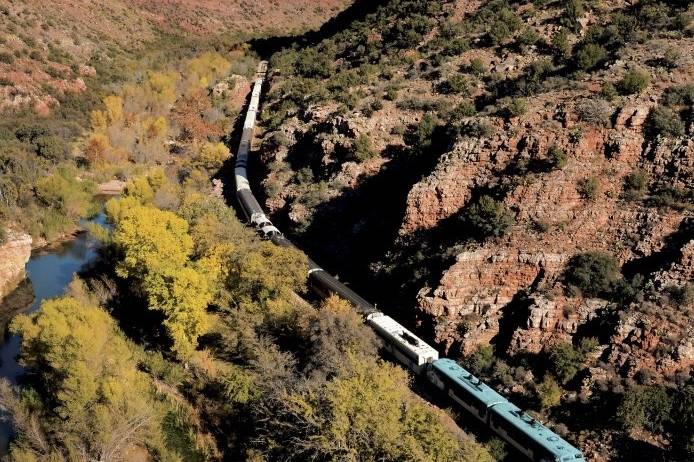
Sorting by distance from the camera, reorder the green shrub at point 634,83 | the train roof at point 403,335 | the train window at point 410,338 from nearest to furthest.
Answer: the train roof at point 403,335
the train window at point 410,338
the green shrub at point 634,83

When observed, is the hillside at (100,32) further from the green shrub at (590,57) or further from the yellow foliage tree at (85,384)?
the green shrub at (590,57)

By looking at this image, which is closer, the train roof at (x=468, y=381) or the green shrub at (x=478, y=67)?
the train roof at (x=468, y=381)

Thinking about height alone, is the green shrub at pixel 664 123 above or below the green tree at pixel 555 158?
above

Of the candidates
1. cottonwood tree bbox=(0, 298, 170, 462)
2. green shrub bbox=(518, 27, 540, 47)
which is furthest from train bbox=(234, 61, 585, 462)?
green shrub bbox=(518, 27, 540, 47)

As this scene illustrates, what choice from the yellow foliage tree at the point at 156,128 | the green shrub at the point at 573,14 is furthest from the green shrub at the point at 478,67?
the yellow foliage tree at the point at 156,128

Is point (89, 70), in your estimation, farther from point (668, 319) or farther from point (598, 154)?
point (668, 319)

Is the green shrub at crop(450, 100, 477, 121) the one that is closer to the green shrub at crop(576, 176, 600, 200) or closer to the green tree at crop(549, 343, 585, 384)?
the green shrub at crop(576, 176, 600, 200)

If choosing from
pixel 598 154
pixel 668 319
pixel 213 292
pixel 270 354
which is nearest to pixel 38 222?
pixel 213 292

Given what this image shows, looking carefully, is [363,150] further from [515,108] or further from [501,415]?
[501,415]
